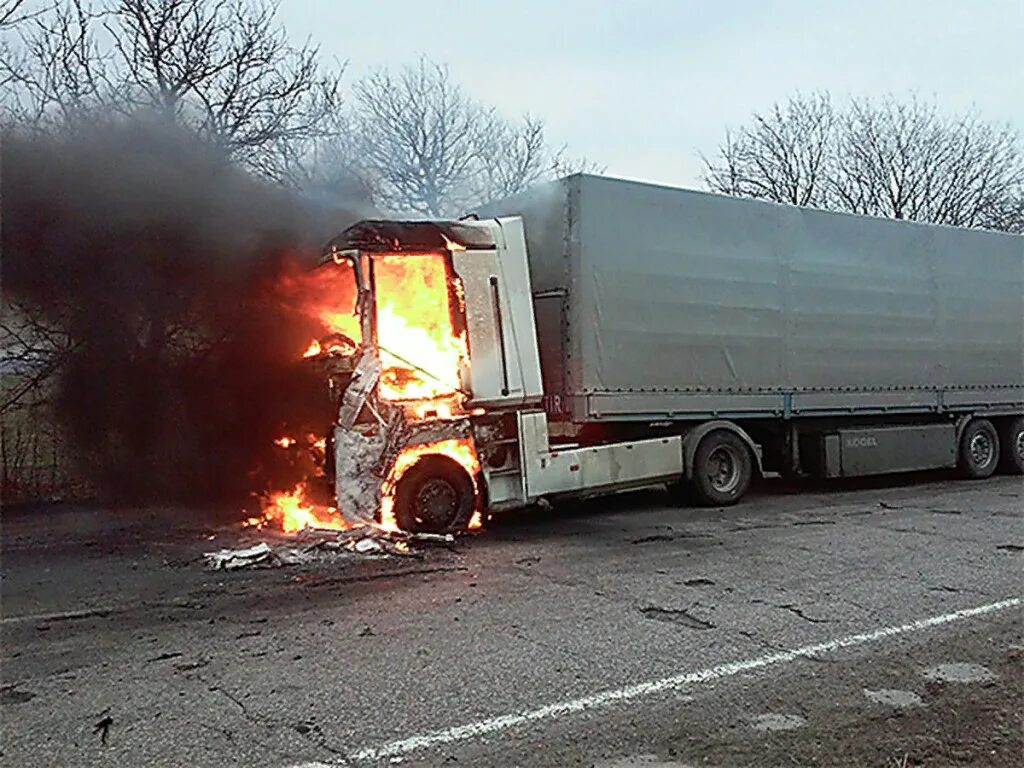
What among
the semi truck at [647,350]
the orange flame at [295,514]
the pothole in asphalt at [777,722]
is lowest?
the pothole in asphalt at [777,722]

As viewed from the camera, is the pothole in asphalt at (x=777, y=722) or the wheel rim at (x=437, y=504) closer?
the pothole in asphalt at (x=777, y=722)

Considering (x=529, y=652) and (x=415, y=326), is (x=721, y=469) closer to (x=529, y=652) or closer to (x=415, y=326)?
(x=415, y=326)

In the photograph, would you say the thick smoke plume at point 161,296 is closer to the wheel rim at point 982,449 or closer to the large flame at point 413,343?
the large flame at point 413,343

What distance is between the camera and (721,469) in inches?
463

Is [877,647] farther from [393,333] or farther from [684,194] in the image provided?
[684,194]

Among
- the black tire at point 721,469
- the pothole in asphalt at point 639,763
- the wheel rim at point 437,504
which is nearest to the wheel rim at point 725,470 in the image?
the black tire at point 721,469

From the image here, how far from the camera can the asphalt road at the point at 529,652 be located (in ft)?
13.8

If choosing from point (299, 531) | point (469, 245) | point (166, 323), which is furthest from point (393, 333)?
point (166, 323)

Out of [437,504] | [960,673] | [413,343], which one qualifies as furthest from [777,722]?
[413,343]

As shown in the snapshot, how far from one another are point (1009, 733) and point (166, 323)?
32.8ft

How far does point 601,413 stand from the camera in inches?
404

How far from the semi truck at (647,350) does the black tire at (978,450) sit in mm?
47

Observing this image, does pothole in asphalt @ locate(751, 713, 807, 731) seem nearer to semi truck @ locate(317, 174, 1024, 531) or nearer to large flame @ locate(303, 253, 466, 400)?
semi truck @ locate(317, 174, 1024, 531)

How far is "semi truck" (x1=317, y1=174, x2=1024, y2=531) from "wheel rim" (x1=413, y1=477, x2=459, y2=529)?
0.02 meters
